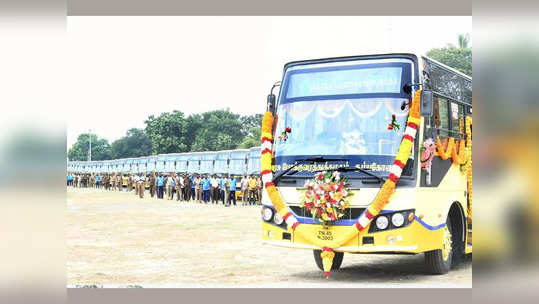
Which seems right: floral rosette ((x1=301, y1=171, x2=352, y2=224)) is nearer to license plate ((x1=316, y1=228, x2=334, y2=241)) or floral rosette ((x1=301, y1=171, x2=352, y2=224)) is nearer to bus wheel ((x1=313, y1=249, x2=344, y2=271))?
license plate ((x1=316, y1=228, x2=334, y2=241))

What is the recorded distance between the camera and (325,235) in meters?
10.5

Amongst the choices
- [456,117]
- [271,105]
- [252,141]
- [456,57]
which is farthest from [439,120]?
[252,141]

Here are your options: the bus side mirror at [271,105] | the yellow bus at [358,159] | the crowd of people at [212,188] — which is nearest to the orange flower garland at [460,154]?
the yellow bus at [358,159]

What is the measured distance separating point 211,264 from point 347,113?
161 inches

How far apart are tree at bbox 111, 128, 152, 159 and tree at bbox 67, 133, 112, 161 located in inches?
491

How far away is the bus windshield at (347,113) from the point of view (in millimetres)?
10500

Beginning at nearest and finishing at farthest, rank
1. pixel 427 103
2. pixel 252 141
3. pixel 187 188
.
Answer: pixel 427 103 → pixel 187 188 → pixel 252 141

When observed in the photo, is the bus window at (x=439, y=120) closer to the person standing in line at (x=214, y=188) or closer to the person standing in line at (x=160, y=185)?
the person standing in line at (x=214, y=188)

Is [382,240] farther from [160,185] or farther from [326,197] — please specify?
[160,185]

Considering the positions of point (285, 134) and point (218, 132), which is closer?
point (285, 134)

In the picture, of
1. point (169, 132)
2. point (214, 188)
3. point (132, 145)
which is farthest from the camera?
point (132, 145)

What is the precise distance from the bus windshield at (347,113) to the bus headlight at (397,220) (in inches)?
27.5

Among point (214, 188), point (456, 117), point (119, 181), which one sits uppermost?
point (456, 117)

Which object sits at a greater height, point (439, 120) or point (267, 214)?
point (439, 120)
